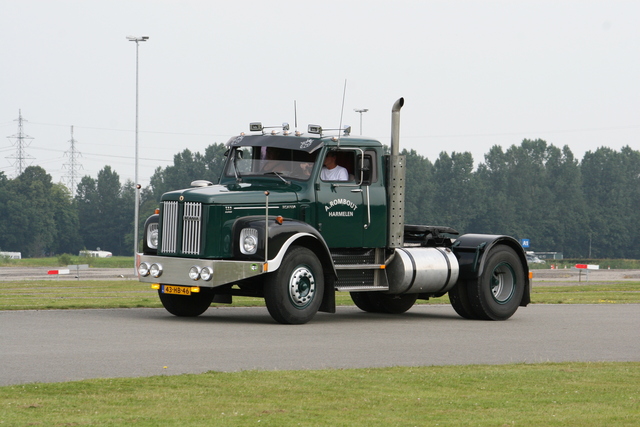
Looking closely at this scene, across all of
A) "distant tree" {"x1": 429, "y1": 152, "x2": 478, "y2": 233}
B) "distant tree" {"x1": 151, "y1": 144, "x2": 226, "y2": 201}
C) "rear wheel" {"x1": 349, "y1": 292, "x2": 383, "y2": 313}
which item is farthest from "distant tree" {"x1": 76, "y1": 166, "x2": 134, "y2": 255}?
"rear wheel" {"x1": 349, "y1": 292, "x2": 383, "y2": 313}

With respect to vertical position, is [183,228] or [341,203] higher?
[341,203]

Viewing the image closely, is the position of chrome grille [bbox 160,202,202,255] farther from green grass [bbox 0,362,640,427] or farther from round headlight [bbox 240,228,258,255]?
green grass [bbox 0,362,640,427]

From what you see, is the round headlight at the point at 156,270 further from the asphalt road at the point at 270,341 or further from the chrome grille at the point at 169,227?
the asphalt road at the point at 270,341

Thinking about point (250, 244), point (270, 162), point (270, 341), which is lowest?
point (270, 341)

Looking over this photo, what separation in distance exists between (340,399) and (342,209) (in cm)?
896

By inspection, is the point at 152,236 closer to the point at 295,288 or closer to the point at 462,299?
the point at 295,288

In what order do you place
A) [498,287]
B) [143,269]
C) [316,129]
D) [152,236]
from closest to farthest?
1. [143,269]
2. [152,236]
3. [316,129]
4. [498,287]

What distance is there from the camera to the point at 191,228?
16297 mm

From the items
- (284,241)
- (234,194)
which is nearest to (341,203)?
(284,241)

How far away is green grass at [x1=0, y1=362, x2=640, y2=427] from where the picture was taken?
7.68 metres

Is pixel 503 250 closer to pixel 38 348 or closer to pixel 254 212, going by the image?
pixel 254 212

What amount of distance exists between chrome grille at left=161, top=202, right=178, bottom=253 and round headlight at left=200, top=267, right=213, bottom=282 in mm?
847

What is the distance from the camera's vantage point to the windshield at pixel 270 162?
17.4 meters

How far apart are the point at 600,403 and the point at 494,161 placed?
140225 millimetres
